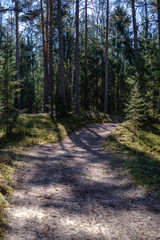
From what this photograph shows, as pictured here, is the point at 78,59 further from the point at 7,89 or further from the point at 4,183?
the point at 4,183

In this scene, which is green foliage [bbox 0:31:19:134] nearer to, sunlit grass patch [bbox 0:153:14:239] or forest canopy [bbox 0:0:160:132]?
forest canopy [bbox 0:0:160:132]

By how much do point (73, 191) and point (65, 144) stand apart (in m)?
5.79

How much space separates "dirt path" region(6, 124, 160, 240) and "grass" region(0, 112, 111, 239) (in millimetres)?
340

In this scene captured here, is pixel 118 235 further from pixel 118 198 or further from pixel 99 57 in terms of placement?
pixel 99 57

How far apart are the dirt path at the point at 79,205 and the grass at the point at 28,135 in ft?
1.11

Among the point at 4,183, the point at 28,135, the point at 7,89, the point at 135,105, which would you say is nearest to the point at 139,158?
the point at 4,183

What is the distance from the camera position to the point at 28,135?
37.6 ft

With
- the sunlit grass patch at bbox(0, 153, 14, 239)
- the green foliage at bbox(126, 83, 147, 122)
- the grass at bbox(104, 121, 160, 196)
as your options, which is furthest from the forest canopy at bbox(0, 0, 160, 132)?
the sunlit grass patch at bbox(0, 153, 14, 239)

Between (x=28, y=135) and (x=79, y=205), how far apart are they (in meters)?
7.83

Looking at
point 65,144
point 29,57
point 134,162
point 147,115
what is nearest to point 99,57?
point 29,57

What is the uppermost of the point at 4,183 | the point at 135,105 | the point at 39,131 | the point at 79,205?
the point at 135,105

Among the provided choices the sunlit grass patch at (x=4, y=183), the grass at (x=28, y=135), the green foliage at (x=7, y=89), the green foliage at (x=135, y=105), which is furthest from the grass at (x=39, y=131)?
the green foliage at (x=135, y=105)

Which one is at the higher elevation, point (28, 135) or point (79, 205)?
point (28, 135)

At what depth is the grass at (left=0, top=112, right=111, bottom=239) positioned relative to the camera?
523 centimetres
